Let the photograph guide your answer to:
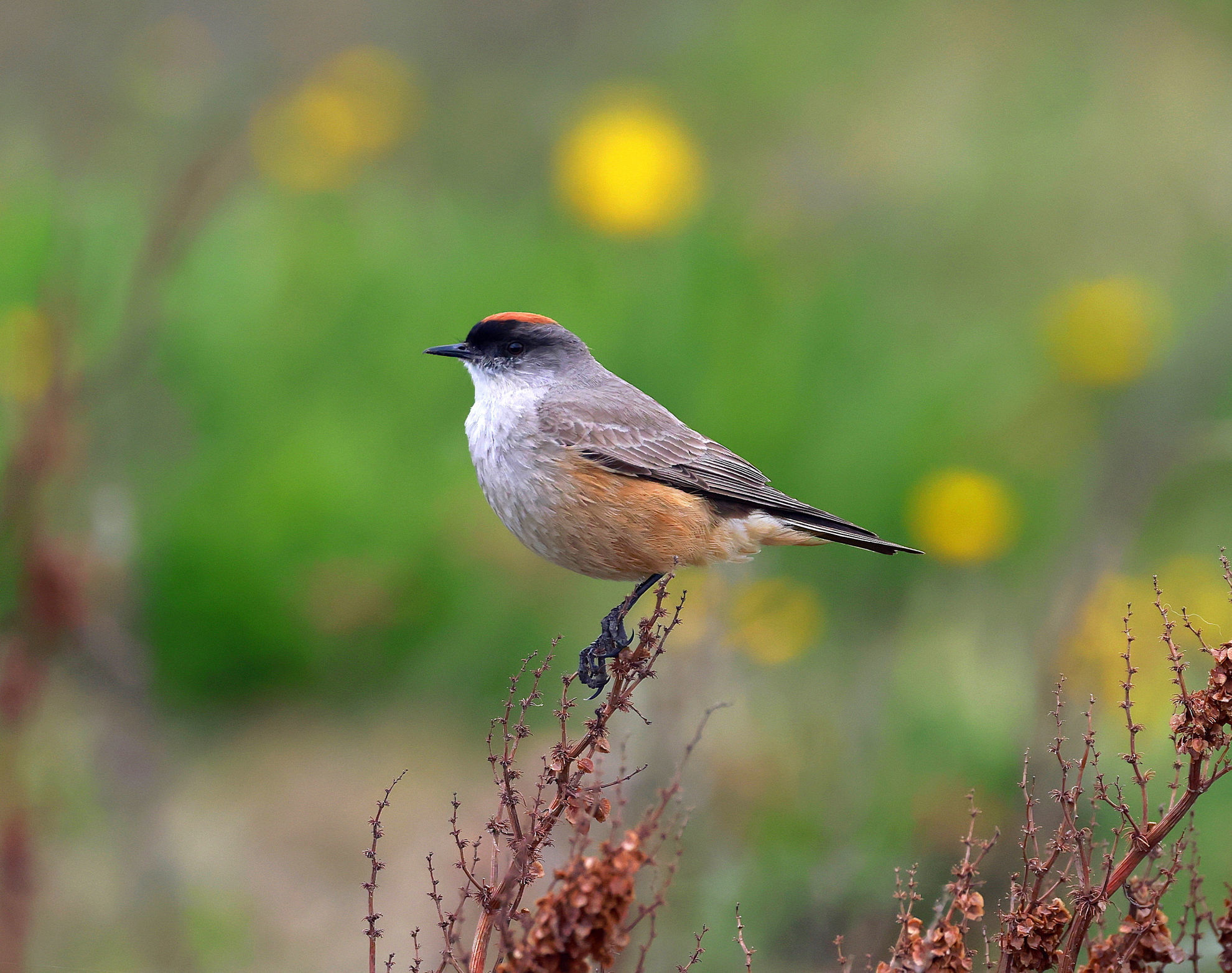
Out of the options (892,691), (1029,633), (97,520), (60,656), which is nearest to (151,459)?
(60,656)

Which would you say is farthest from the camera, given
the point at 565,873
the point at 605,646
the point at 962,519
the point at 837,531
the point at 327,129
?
the point at 327,129

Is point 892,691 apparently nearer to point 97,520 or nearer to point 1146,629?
point 1146,629

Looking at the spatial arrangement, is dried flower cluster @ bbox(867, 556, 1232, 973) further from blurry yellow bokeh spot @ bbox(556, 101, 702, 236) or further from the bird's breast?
blurry yellow bokeh spot @ bbox(556, 101, 702, 236)

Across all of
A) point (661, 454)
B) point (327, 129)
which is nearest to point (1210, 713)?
point (661, 454)

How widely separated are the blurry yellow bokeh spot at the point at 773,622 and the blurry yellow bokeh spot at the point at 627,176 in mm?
2475

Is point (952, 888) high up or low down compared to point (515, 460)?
down

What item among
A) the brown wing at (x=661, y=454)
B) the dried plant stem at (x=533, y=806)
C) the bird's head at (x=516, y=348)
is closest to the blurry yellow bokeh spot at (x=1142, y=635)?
the brown wing at (x=661, y=454)

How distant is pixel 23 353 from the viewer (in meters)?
5.80

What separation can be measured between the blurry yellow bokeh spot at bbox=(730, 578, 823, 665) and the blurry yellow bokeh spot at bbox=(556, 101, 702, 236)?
2.47m

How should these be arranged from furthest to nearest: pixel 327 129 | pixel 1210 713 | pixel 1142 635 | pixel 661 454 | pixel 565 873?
pixel 327 129 → pixel 1142 635 → pixel 661 454 → pixel 1210 713 → pixel 565 873

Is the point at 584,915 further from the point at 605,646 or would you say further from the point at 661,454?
the point at 661,454

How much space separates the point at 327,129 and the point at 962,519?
4.54 metres

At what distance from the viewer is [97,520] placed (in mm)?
4418

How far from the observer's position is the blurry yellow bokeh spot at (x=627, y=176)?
24.6 feet
